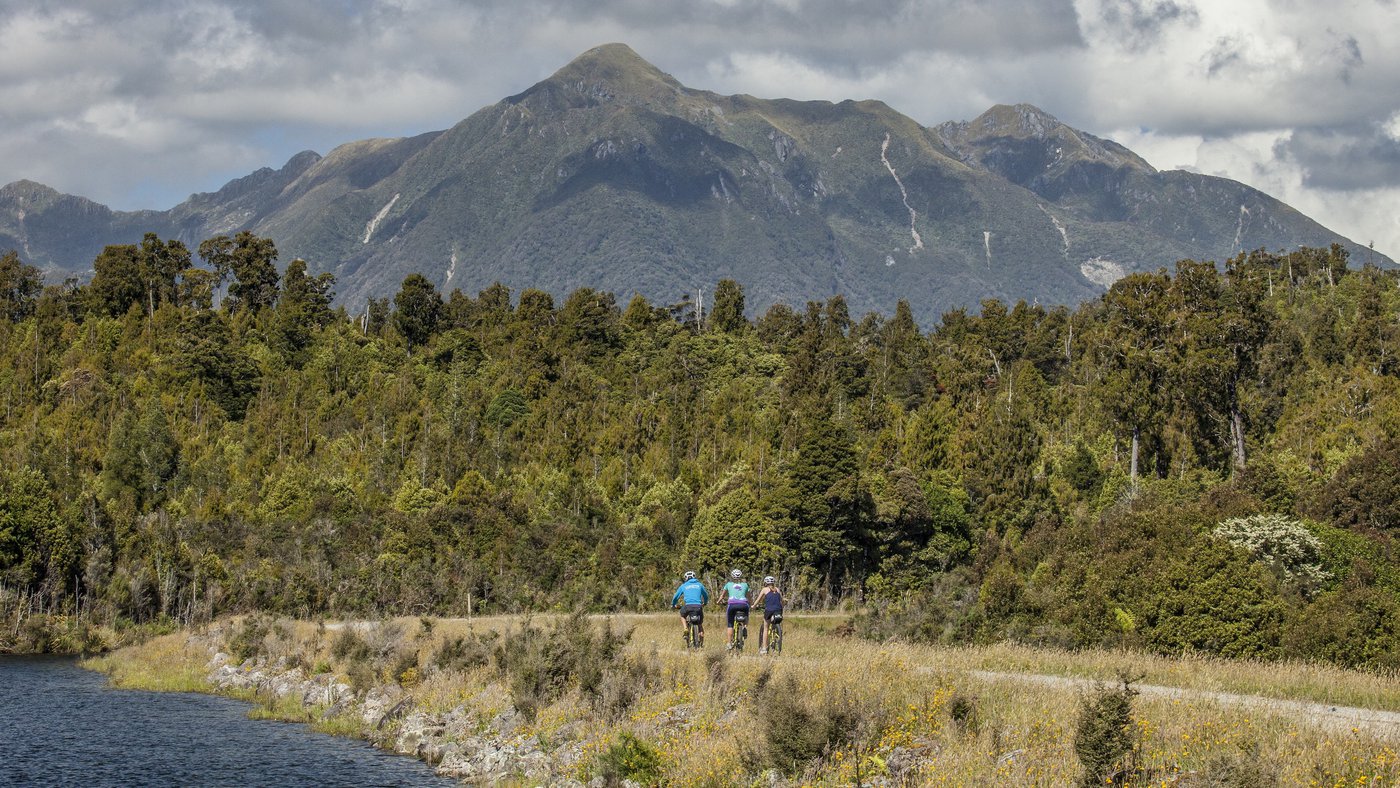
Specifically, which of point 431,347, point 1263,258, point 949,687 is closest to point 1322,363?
point 1263,258

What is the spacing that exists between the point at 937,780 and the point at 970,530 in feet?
212

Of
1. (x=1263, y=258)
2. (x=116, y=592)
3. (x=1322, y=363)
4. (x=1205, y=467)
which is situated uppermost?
(x=1263, y=258)

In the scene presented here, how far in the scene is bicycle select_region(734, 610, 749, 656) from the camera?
1187 inches

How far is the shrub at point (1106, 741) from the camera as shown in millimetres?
17203

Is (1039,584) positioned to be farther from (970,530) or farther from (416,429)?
(416,429)

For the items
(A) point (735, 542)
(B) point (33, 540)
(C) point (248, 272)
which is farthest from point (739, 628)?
(C) point (248, 272)

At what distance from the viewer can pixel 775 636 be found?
1204 inches

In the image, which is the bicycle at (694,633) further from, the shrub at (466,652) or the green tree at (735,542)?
the green tree at (735,542)

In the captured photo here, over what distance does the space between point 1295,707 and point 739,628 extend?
13.4m

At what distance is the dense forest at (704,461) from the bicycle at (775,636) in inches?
425

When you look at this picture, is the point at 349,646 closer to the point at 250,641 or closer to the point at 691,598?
the point at 250,641

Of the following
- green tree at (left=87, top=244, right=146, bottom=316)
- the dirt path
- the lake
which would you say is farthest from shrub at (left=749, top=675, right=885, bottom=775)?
green tree at (left=87, top=244, right=146, bottom=316)

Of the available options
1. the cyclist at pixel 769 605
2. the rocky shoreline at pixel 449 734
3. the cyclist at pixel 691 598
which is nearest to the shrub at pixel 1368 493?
the cyclist at pixel 769 605

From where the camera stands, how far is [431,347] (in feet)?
409
